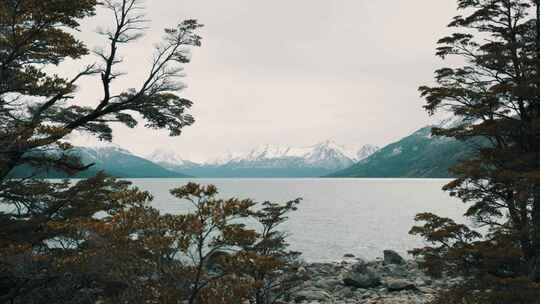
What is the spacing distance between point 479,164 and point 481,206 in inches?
96.3

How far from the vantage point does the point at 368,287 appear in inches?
1421

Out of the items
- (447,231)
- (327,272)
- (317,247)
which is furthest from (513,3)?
(317,247)

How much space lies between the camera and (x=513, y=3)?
18984 mm

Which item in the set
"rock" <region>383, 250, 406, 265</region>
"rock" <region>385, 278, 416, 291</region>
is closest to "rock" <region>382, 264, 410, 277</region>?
"rock" <region>383, 250, 406, 265</region>

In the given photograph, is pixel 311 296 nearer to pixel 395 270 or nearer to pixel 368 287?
pixel 368 287

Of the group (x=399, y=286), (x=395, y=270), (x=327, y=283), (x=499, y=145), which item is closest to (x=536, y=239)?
(x=499, y=145)

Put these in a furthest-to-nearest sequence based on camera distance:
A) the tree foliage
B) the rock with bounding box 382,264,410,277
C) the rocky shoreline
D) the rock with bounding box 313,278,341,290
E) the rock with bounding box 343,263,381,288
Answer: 1. the rock with bounding box 382,264,410,277
2. the rock with bounding box 313,278,341,290
3. the rock with bounding box 343,263,381,288
4. the rocky shoreline
5. the tree foliage

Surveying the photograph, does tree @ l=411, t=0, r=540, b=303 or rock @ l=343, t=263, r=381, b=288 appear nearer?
tree @ l=411, t=0, r=540, b=303

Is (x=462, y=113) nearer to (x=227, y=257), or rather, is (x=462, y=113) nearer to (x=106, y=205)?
(x=227, y=257)

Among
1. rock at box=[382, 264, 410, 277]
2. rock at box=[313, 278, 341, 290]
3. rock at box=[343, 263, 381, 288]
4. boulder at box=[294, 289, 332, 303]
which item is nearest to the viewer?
boulder at box=[294, 289, 332, 303]

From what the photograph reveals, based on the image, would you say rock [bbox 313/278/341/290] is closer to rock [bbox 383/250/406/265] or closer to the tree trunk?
rock [bbox 383/250/406/265]

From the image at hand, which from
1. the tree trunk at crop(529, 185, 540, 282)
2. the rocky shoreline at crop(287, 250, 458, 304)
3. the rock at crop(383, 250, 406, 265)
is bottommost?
the rock at crop(383, 250, 406, 265)

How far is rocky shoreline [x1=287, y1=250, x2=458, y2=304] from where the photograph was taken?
31.7 meters

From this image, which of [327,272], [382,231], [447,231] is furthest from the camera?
[382,231]
